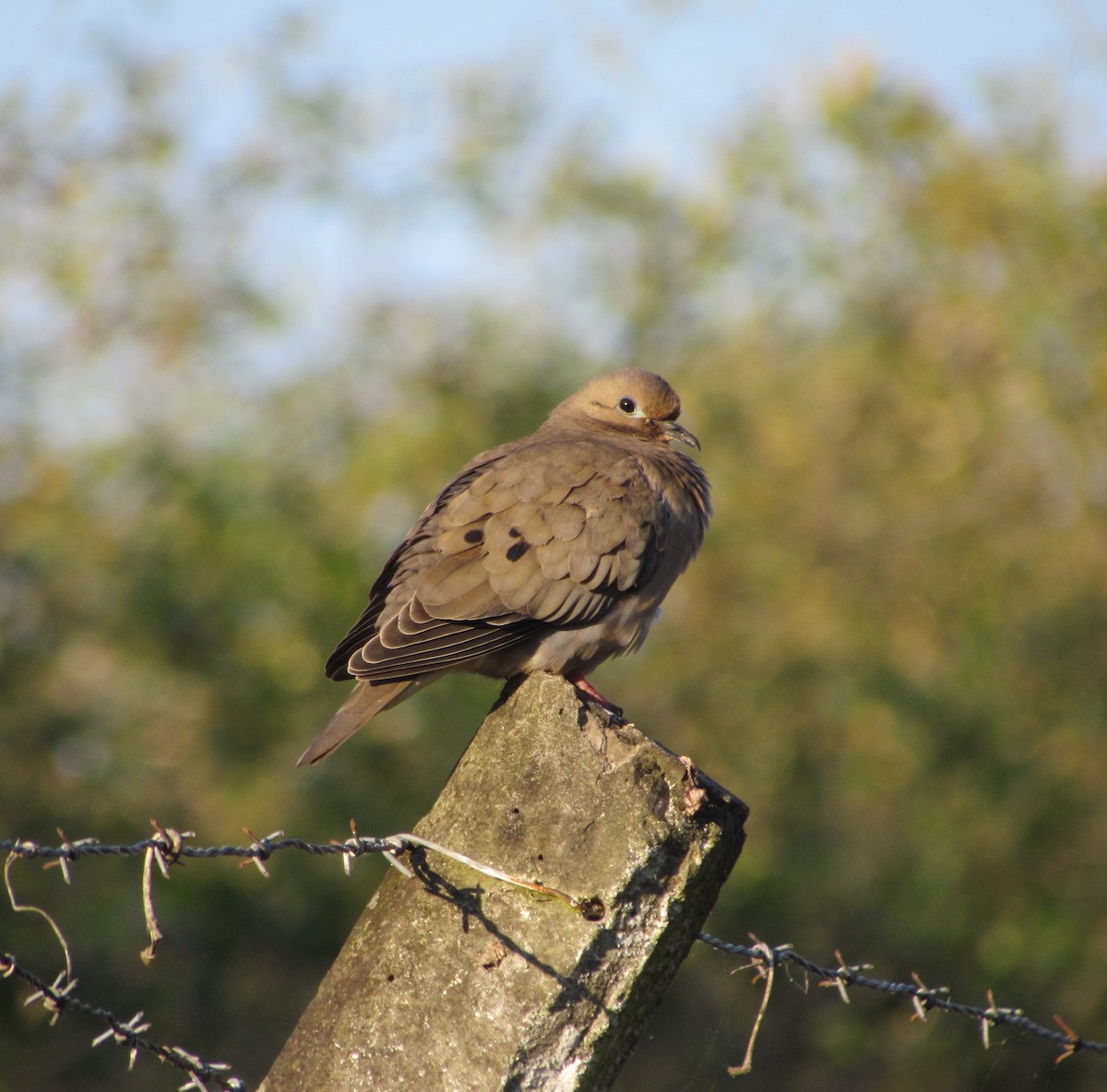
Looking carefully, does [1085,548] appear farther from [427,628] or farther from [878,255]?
[427,628]

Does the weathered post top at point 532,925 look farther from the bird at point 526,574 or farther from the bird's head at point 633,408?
the bird's head at point 633,408

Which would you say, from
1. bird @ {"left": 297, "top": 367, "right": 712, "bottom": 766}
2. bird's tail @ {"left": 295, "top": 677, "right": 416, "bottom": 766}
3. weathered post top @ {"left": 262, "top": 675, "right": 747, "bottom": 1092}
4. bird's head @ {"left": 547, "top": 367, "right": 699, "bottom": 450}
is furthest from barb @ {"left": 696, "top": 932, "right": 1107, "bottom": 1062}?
bird's head @ {"left": 547, "top": 367, "right": 699, "bottom": 450}

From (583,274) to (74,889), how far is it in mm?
6686

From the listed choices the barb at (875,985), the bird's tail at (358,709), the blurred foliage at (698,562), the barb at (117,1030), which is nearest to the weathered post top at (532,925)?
the barb at (117,1030)

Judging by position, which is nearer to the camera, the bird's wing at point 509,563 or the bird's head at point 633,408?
the bird's wing at point 509,563

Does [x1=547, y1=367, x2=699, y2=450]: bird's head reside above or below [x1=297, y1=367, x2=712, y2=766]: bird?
above

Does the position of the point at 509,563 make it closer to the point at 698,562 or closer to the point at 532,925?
the point at 532,925

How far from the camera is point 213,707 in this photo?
29.3 feet

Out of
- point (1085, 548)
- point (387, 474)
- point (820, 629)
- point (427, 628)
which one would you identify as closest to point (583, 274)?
point (387, 474)

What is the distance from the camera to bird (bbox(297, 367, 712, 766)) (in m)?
3.42

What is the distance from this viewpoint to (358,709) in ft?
10.7

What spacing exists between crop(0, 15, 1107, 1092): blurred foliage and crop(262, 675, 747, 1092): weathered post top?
5603 millimetres

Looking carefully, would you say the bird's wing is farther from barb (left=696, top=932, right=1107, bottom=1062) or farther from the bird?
barb (left=696, top=932, right=1107, bottom=1062)

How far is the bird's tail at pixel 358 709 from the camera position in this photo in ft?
9.85
